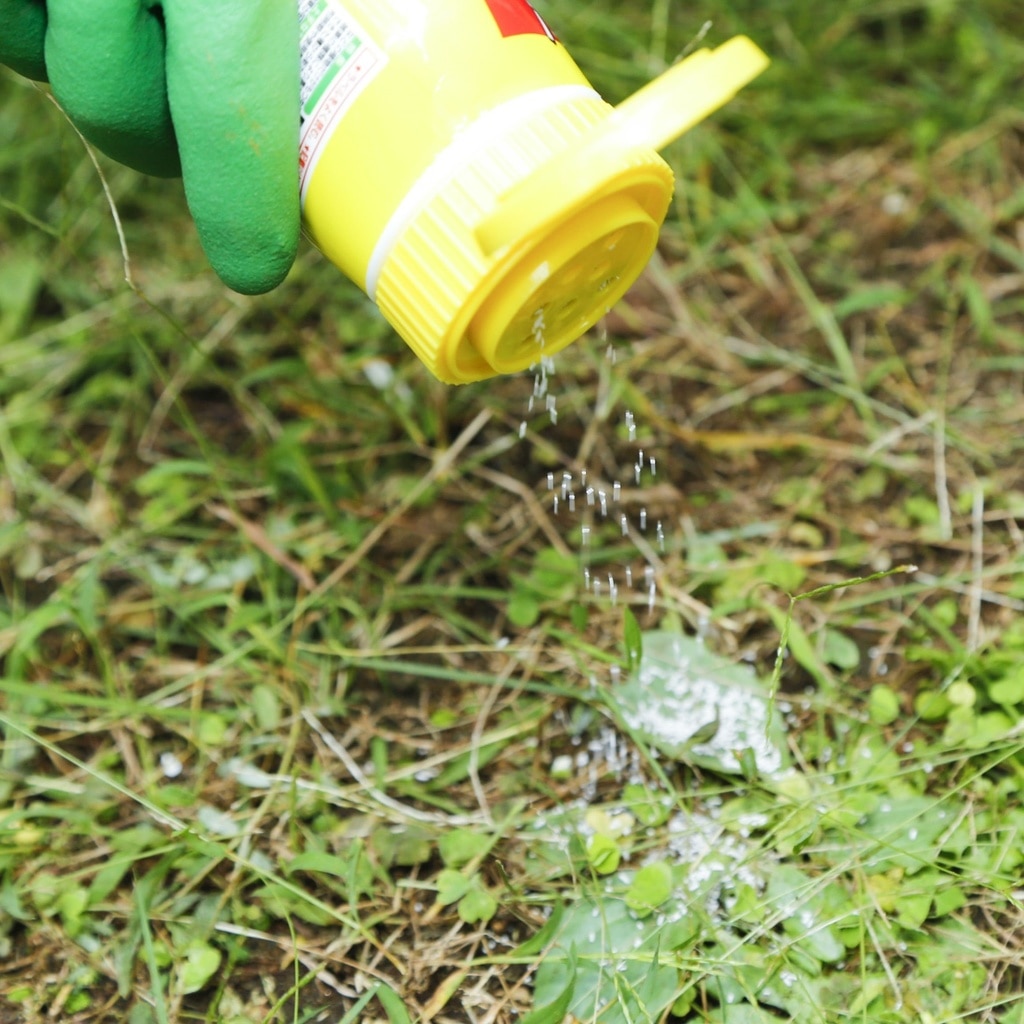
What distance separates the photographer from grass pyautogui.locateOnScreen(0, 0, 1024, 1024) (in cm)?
99

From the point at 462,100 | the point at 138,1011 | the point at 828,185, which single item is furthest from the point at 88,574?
the point at 828,185

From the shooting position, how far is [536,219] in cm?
75

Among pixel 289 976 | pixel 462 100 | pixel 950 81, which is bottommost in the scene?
pixel 950 81

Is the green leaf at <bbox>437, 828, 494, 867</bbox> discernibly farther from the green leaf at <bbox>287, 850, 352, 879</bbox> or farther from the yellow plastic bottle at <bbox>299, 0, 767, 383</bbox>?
the yellow plastic bottle at <bbox>299, 0, 767, 383</bbox>

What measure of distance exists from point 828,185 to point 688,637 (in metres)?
0.79

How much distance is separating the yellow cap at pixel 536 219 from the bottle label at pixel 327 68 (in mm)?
111

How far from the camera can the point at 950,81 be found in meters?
1.67

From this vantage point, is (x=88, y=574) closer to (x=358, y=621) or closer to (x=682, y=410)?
(x=358, y=621)

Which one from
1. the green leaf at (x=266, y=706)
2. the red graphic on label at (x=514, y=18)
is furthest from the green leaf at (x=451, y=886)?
the red graphic on label at (x=514, y=18)

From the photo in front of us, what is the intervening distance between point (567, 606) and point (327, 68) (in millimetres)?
610

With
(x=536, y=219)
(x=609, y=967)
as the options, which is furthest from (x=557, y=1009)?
(x=536, y=219)

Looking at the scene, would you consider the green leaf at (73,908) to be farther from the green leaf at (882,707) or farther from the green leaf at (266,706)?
the green leaf at (882,707)

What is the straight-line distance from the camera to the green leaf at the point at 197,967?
3.21ft

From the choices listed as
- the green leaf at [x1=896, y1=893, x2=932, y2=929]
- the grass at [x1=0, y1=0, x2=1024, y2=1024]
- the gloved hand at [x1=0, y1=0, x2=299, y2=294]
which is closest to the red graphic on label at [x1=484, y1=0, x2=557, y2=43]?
the gloved hand at [x1=0, y1=0, x2=299, y2=294]
